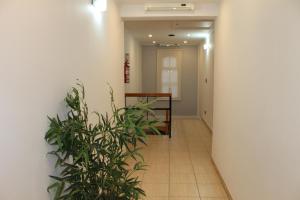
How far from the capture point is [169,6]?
13.1 ft

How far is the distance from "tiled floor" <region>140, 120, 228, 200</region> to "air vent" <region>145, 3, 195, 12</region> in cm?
230

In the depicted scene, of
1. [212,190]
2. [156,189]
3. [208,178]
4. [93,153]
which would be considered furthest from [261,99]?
[208,178]

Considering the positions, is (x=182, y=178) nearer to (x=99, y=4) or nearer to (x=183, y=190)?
(x=183, y=190)

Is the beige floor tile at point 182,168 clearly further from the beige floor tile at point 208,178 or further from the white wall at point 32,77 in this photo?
the white wall at point 32,77

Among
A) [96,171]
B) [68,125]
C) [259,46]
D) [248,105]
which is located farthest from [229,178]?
[68,125]

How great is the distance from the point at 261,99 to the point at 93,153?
4.12 feet

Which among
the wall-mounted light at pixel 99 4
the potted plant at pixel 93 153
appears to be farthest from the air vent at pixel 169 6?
the potted plant at pixel 93 153

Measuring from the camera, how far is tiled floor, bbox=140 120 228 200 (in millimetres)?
3342

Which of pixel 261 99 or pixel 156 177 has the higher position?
pixel 261 99

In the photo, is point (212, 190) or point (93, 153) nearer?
point (93, 153)

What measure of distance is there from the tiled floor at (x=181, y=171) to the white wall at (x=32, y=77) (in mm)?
1805

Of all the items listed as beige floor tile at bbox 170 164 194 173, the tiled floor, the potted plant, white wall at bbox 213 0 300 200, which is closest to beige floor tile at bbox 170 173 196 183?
the tiled floor

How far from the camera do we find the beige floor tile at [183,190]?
331cm

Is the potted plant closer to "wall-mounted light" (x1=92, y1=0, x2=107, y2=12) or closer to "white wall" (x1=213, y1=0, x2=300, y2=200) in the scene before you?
"white wall" (x1=213, y1=0, x2=300, y2=200)
